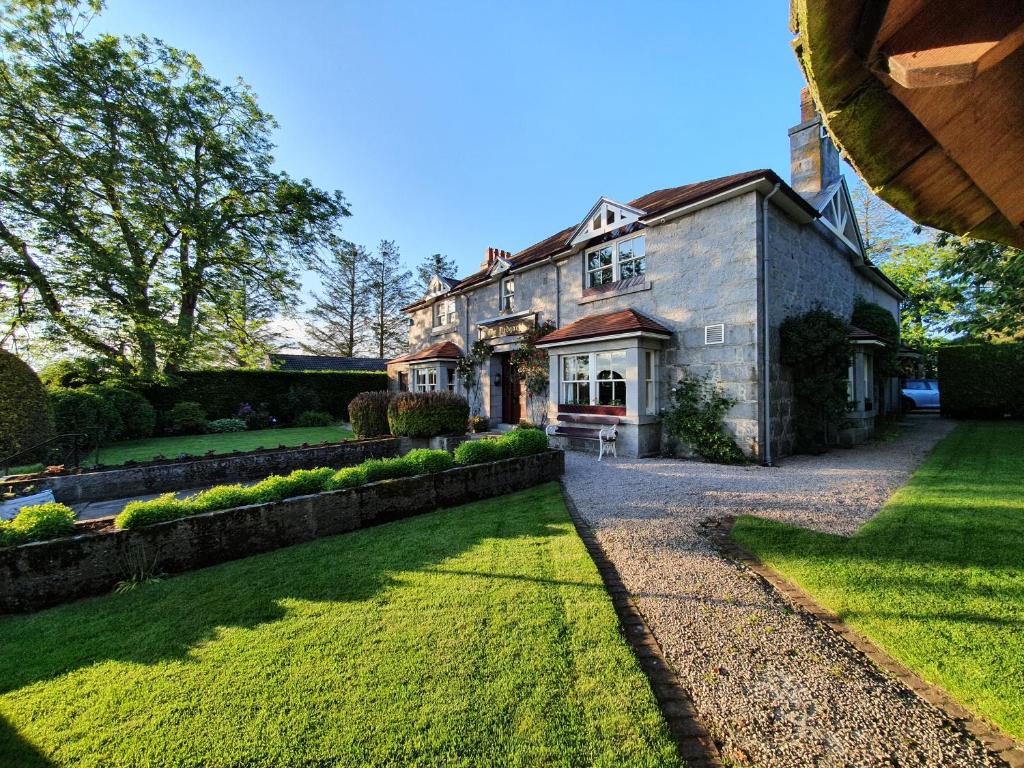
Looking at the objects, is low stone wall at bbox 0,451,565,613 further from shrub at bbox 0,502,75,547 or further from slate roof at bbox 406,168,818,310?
slate roof at bbox 406,168,818,310

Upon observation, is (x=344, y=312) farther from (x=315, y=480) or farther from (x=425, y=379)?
(x=315, y=480)

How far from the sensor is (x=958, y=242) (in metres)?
9.22

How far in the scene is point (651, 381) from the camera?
409 inches

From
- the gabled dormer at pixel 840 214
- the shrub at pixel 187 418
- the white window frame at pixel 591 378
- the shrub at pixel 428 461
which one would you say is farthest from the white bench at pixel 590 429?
the shrub at pixel 187 418

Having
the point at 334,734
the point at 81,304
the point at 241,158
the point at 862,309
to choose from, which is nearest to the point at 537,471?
the point at 334,734

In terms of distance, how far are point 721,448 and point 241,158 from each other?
21.2 metres

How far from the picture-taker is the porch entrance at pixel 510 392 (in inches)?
608

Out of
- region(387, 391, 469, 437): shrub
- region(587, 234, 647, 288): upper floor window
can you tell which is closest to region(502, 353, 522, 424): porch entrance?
region(587, 234, 647, 288): upper floor window

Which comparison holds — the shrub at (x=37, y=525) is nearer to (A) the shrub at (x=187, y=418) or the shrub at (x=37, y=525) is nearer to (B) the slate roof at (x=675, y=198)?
(B) the slate roof at (x=675, y=198)

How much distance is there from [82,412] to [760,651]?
1681 cm

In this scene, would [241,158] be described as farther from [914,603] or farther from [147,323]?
[914,603]

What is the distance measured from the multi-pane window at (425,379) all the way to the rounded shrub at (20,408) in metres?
11.1

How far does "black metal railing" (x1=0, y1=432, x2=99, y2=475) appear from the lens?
26.7 feet

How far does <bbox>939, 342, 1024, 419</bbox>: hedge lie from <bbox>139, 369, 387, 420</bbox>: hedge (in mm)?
26370
